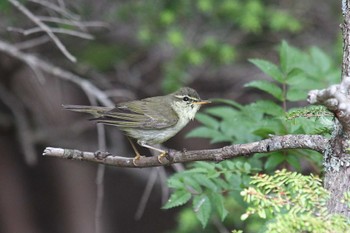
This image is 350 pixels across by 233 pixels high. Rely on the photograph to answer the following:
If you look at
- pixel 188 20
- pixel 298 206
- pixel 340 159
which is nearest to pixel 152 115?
pixel 188 20

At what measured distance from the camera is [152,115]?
4.71 metres

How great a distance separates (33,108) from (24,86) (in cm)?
35

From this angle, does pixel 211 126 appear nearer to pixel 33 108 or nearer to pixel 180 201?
pixel 180 201

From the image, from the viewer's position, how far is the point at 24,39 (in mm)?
6559

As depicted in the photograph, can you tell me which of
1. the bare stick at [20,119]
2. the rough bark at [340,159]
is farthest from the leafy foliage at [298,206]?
the bare stick at [20,119]

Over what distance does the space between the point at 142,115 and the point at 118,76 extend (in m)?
2.39

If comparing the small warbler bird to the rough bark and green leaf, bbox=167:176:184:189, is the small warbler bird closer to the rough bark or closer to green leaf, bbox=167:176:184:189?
green leaf, bbox=167:176:184:189

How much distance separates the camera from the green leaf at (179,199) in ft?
Answer: 12.0

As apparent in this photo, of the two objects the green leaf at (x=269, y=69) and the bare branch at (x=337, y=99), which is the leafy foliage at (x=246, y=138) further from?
the bare branch at (x=337, y=99)

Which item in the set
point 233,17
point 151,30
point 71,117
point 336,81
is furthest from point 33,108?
point 336,81

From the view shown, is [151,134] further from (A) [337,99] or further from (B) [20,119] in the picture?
(B) [20,119]

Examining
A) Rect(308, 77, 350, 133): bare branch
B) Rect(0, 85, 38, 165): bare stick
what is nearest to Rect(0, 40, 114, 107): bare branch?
Rect(0, 85, 38, 165): bare stick

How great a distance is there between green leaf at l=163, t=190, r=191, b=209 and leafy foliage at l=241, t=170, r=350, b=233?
1056 mm

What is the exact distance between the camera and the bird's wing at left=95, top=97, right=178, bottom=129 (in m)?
4.36
